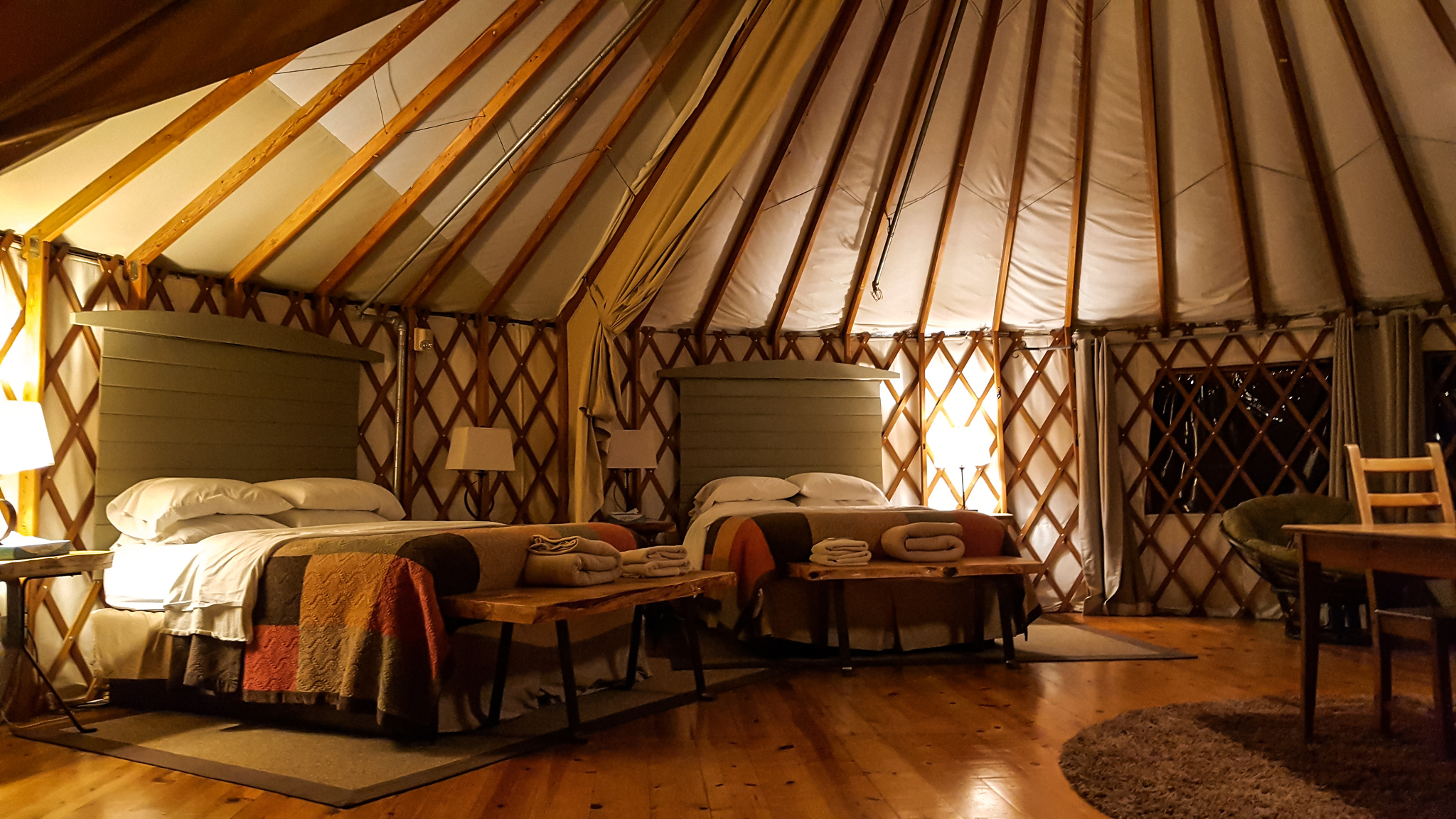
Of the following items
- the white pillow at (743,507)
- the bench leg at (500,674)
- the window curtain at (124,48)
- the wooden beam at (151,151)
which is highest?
the wooden beam at (151,151)

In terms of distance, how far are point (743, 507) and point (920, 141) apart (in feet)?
6.37

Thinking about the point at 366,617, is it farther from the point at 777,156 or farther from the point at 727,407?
the point at 727,407

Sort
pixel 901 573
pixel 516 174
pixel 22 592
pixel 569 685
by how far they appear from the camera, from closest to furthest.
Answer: pixel 569 685
pixel 22 592
pixel 901 573
pixel 516 174

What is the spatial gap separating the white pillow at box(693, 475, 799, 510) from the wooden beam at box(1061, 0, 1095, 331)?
6.35ft

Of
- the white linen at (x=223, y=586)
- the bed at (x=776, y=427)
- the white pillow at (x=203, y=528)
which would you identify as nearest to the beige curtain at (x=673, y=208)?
the bed at (x=776, y=427)

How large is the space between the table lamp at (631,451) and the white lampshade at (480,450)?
0.53m

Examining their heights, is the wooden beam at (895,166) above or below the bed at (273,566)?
above

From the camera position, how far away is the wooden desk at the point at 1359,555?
196 cm

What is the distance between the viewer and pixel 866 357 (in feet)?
19.0

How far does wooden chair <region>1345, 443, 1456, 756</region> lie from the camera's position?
220cm

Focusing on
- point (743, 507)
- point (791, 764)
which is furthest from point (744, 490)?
point (791, 764)

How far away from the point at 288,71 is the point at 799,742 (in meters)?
2.61

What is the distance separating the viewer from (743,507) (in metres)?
4.65

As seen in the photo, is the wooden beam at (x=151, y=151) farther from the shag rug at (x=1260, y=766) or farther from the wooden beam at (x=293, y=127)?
the shag rug at (x=1260, y=766)
